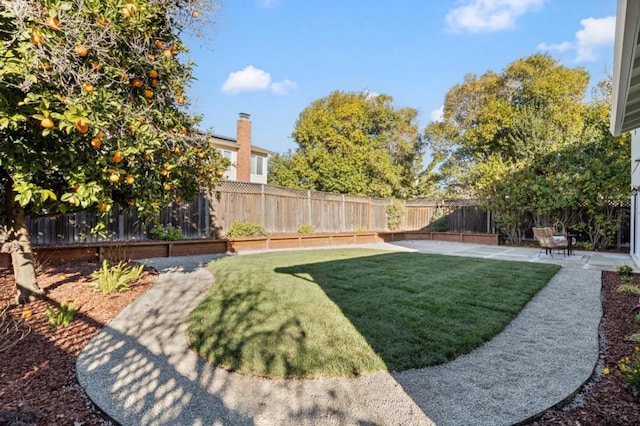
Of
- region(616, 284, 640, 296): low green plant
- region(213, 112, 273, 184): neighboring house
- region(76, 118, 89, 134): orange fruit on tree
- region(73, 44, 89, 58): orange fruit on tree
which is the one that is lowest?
region(616, 284, 640, 296): low green plant

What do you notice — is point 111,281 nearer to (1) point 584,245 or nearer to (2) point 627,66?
(2) point 627,66

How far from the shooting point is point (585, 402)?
2.51m

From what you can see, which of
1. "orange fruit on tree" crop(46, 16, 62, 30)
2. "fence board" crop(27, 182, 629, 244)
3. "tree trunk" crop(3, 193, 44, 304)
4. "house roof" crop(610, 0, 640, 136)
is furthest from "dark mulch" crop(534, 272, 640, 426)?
"tree trunk" crop(3, 193, 44, 304)

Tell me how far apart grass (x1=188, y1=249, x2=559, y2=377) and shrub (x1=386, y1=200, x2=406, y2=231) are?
1022 cm

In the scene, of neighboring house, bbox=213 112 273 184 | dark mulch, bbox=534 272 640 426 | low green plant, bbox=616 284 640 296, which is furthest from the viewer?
neighboring house, bbox=213 112 273 184

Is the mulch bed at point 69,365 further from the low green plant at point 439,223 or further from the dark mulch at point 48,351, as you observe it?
the low green plant at point 439,223

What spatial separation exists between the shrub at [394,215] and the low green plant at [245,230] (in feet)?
26.6

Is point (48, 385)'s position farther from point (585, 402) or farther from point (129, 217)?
point (129, 217)

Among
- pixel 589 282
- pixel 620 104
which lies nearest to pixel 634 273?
pixel 589 282

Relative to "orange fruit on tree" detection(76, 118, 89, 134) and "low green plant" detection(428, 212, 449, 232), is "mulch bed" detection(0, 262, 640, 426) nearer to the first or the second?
"orange fruit on tree" detection(76, 118, 89, 134)

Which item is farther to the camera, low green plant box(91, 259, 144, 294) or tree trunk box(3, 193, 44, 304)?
low green plant box(91, 259, 144, 294)

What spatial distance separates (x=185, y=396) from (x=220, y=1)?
12.7ft

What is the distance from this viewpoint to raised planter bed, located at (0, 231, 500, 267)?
689cm

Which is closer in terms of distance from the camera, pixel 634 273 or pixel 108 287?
pixel 108 287
